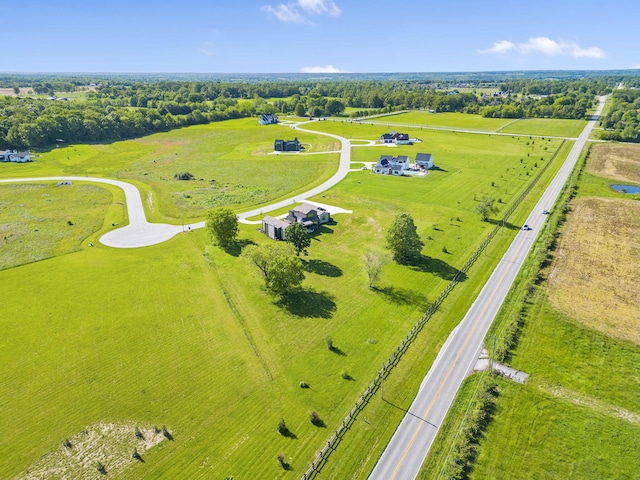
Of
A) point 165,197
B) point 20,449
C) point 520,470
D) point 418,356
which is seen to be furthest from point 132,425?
point 165,197

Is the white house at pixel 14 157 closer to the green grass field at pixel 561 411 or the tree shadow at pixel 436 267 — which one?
the tree shadow at pixel 436 267

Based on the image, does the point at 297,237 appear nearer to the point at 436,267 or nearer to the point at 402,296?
Answer: the point at 402,296

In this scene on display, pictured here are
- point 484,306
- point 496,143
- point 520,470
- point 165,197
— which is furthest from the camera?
point 496,143

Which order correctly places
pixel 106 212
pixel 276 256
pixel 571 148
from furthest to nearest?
pixel 571 148 < pixel 106 212 < pixel 276 256

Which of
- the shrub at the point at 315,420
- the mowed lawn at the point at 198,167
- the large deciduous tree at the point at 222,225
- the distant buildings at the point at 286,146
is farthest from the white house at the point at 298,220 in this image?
the distant buildings at the point at 286,146

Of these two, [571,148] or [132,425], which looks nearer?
[132,425]

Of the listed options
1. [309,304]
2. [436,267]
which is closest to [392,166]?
[436,267]

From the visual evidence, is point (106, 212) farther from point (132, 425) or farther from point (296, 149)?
point (296, 149)

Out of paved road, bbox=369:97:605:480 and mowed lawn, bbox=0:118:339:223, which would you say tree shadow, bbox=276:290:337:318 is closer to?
paved road, bbox=369:97:605:480
